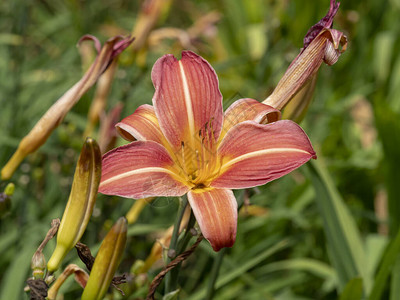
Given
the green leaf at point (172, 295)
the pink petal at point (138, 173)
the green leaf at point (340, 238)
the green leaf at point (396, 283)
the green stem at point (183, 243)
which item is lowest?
the green leaf at point (396, 283)

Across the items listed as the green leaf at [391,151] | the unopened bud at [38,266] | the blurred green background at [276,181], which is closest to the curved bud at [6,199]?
the blurred green background at [276,181]

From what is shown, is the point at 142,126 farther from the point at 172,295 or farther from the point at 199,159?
Result: the point at 172,295

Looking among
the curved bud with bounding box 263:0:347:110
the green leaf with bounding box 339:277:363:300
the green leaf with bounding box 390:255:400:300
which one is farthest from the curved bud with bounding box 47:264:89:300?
the green leaf with bounding box 390:255:400:300

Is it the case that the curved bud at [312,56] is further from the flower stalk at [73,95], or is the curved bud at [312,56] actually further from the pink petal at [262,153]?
the flower stalk at [73,95]

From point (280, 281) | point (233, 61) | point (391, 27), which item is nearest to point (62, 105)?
point (280, 281)

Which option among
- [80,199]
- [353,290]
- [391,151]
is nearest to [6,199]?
[80,199]

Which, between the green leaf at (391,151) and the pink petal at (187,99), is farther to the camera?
the green leaf at (391,151)
